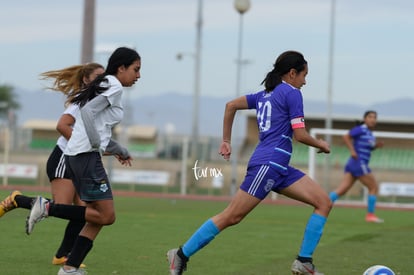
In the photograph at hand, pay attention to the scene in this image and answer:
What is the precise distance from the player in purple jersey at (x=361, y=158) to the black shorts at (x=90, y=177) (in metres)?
10.2

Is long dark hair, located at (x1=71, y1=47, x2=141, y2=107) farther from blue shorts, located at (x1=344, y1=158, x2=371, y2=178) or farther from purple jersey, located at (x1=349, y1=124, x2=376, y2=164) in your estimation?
purple jersey, located at (x1=349, y1=124, x2=376, y2=164)

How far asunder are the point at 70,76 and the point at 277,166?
101 inches

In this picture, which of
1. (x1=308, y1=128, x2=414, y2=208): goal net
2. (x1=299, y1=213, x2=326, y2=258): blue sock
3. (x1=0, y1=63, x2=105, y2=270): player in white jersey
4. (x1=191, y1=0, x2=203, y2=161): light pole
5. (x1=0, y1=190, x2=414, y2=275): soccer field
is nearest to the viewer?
(x1=299, y1=213, x2=326, y2=258): blue sock

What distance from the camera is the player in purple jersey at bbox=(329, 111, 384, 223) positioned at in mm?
18500

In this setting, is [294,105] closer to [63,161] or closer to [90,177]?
[90,177]

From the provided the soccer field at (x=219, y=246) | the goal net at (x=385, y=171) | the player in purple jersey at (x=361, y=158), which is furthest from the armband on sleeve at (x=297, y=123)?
the goal net at (x=385, y=171)

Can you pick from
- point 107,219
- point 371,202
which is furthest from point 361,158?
point 107,219

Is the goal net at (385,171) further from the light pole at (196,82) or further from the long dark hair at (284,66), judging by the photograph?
the long dark hair at (284,66)

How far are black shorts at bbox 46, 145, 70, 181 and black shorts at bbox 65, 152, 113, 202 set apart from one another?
1448 millimetres

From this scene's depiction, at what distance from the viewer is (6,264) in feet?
32.6

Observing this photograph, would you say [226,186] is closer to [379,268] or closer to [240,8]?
[240,8]

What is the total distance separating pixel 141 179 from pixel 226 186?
319cm

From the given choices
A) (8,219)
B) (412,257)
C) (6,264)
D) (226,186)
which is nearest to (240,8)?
(226,186)

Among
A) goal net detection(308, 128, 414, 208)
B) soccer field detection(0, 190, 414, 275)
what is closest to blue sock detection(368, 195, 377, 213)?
soccer field detection(0, 190, 414, 275)
